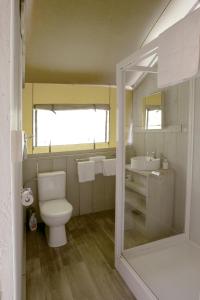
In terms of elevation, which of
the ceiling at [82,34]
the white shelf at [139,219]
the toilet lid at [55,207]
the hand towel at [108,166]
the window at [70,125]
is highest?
the ceiling at [82,34]

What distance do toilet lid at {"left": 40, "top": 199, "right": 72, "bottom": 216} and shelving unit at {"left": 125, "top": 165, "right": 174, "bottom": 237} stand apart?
2.55ft

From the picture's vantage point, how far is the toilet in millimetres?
2395

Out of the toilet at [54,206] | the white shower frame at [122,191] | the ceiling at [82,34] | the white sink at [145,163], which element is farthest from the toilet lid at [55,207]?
the ceiling at [82,34]

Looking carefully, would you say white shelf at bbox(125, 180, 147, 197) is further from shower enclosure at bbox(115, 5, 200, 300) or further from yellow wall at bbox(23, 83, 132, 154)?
yellow wall at bbox(23, 83, 132, 154)

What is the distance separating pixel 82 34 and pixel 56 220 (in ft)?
6.93

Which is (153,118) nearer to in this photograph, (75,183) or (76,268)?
(75,183)

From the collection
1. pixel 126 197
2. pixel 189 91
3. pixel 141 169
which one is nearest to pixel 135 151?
pixel 141 169

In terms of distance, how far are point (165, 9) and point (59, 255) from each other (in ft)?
9.44

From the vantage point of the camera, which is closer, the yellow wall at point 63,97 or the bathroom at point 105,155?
the bathroom at point 105,155

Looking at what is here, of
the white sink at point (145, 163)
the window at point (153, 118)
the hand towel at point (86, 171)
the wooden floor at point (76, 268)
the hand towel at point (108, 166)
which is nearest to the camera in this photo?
the wooden floor at point (76, 268)

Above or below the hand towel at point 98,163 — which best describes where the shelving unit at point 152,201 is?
below

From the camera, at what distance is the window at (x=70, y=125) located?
10.6ft

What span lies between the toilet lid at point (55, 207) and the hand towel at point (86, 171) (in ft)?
1.52

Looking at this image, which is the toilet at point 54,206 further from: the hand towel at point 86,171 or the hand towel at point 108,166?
the hand towel at point 108,166
